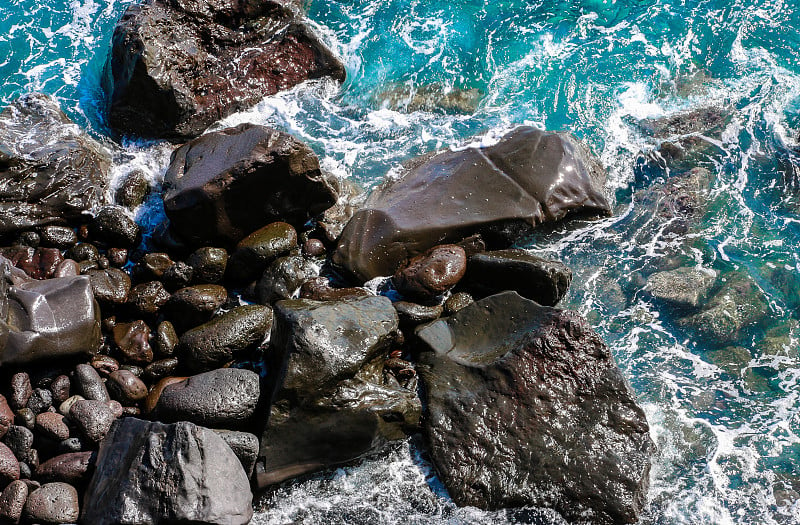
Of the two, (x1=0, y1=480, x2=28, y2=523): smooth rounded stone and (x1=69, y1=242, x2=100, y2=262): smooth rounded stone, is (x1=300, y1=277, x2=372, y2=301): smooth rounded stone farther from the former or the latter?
(x1=0, y1=480, x2=28, y2=523): smooth rounded stone

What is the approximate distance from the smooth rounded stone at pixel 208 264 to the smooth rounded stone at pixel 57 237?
1444 millimetres

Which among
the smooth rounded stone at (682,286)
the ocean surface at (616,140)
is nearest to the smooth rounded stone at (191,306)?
the ocean surface at (616,140)

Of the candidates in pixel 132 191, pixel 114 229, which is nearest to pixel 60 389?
pixel 114 229

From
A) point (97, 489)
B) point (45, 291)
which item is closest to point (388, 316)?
point (97, 489)

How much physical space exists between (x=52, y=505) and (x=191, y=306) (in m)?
2.11

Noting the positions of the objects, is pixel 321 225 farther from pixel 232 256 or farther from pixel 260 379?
pixel 260 379

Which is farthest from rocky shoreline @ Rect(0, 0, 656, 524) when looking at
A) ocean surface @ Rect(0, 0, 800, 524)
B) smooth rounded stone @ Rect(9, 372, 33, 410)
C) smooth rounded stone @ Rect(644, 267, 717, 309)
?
smooth rounded stone @ Rect(644, 267, 717, 309)

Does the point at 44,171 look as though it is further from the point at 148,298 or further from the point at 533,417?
the point at 533,417

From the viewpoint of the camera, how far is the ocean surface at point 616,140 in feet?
18.5

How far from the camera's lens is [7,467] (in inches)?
206

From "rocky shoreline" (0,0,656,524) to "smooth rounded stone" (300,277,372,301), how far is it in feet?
0.11

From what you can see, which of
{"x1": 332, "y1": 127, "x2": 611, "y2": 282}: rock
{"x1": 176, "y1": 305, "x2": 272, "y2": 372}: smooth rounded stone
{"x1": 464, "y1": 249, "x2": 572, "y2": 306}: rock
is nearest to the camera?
{"x1": 176, "y1": 305, "x2": 272, "y2": 372}: smooth rounded stone

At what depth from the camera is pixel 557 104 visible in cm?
966

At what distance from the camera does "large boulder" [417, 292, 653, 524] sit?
5395 mm
